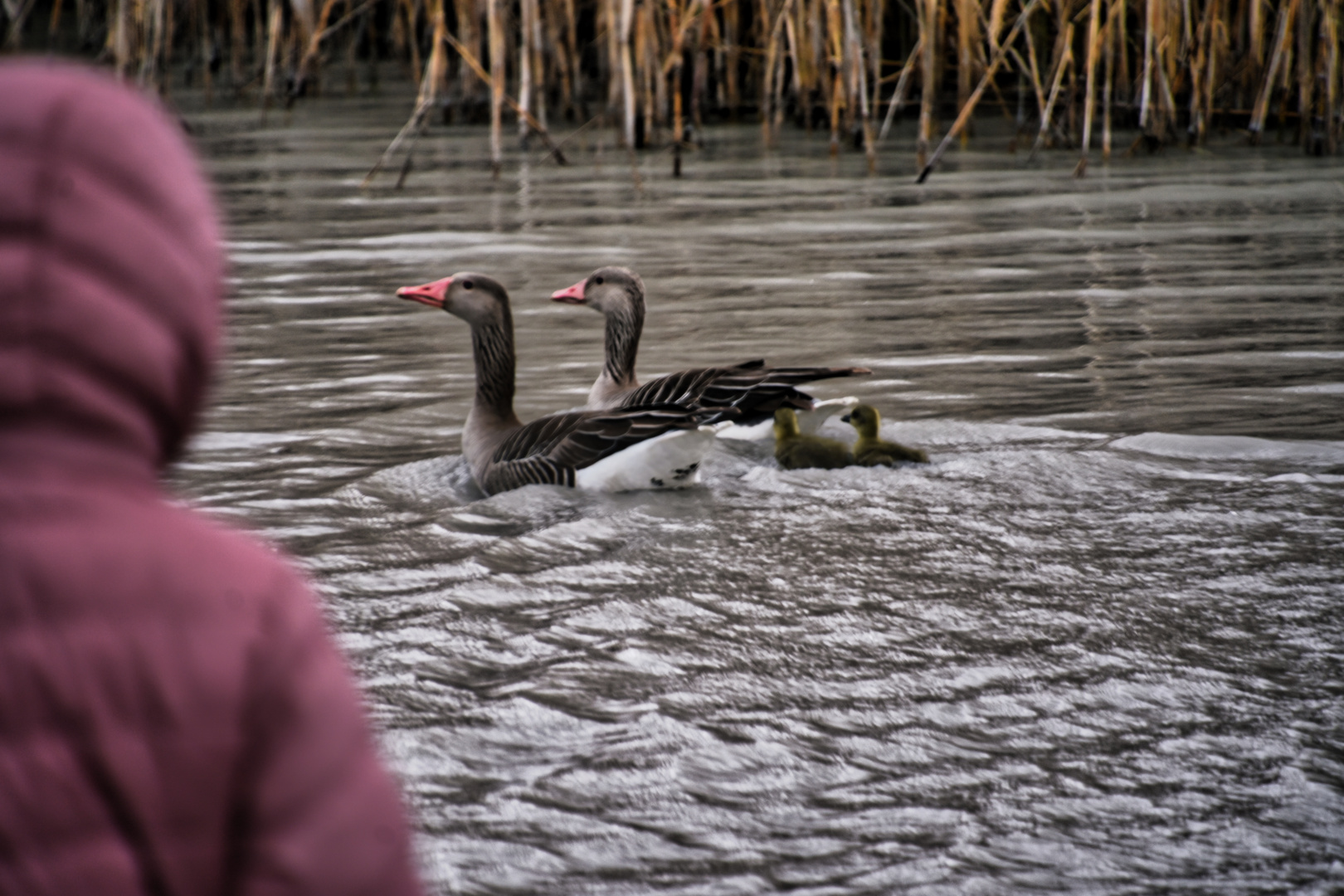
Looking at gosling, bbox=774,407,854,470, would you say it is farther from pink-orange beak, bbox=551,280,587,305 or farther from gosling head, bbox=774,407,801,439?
pink-orange beak, bbox=551,280,587,305

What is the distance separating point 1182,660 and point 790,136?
1299cm

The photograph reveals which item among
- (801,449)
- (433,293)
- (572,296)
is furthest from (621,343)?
(801,449)

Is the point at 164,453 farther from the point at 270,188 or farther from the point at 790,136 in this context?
the point at 790,136

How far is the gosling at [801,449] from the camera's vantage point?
21.0 ft

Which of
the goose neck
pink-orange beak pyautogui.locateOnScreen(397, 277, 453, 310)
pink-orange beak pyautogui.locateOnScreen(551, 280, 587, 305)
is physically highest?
pink-orange beak pyautogui.locateOnScreen(397, 277, 453, 310)

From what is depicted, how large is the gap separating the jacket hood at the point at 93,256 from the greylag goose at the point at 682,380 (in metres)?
5.40

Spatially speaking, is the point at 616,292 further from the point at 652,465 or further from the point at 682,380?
the point at 652,465

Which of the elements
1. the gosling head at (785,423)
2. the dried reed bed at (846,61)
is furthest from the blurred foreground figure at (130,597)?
the dried reed bed at (846,61)

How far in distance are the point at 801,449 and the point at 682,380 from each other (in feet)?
2.14

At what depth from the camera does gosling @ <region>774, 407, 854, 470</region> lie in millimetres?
6406

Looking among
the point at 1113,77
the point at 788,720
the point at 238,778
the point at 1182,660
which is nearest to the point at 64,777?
the point at 238,778

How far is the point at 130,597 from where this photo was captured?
1.20 meters

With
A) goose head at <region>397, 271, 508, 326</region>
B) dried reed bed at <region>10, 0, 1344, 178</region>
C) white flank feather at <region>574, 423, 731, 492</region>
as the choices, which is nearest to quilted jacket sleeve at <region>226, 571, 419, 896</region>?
white flank feather at <region>574, 423, 731, 492</region>

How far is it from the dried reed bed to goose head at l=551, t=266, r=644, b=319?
4.44 m
